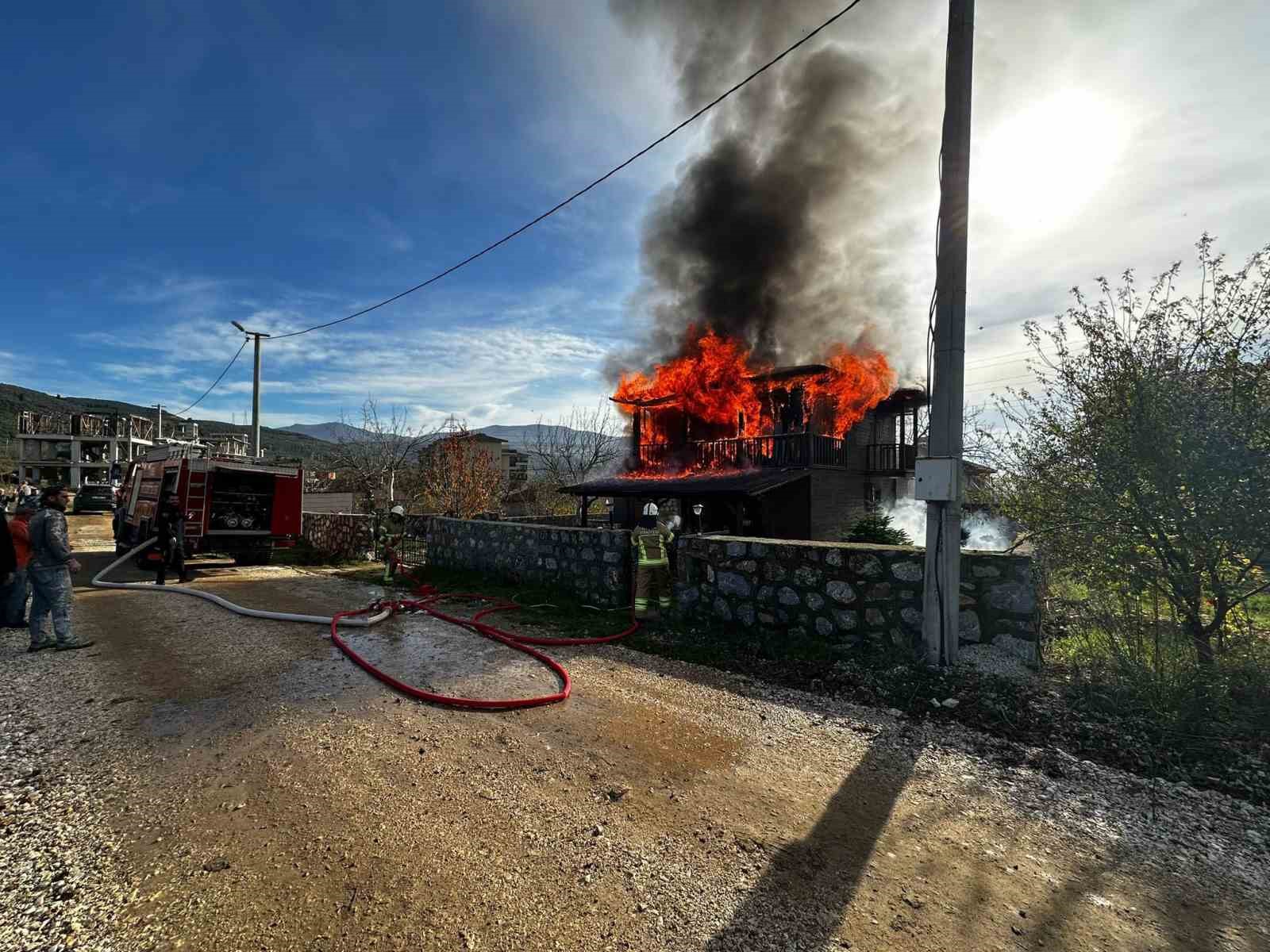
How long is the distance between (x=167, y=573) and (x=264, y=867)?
1392 centimetres

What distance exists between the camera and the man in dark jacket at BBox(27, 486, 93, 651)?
20.4ft

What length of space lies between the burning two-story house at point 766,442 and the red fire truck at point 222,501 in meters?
7.71

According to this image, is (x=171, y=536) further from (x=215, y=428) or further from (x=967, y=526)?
(x=215, y=428)

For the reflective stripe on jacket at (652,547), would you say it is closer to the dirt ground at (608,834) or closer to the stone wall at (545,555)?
the stone wall at (545,555)

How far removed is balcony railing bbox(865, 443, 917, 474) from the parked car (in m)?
42.2

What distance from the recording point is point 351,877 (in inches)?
98.0

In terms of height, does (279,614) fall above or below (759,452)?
below

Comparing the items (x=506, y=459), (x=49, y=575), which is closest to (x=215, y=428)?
(x=506, y=459)

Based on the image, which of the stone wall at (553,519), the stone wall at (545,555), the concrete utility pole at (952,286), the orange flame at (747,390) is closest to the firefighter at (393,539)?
the stone wall at (545,555)

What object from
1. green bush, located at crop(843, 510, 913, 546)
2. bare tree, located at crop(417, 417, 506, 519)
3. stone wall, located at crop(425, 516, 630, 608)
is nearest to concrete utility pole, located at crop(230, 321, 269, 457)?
bare tree, located at crop(417, 417, 506, 519)

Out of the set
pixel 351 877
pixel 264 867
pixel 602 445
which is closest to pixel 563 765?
pixel 351 877

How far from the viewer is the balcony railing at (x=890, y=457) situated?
1936cm

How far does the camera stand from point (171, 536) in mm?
11672

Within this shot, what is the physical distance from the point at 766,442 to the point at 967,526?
6.17 metres
